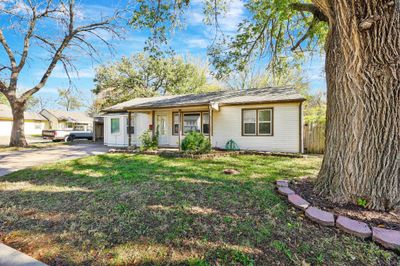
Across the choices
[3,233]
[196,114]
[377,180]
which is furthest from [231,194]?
[196,114]

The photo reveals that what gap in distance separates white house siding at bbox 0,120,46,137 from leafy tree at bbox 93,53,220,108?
16.0 meters

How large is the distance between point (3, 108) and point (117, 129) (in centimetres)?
2662

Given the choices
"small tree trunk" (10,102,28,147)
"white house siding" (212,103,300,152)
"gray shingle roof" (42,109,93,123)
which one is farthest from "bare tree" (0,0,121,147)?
"gray shingle roof" (42,109,93,123)

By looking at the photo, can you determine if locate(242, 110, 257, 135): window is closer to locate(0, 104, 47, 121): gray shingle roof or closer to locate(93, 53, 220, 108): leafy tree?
locate(93, 53, 220, 108): leafy tree

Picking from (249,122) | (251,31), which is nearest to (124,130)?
(249,122)

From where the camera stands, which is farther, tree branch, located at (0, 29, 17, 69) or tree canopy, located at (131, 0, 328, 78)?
tree branch, located at (0, 29, 17, 69)

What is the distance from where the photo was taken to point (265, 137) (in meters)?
10.9

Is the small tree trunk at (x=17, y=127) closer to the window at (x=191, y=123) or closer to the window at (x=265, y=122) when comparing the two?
the window at (x=191, y=123)

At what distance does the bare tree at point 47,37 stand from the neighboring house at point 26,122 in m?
20.2

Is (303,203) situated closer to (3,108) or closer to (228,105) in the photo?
(228,105)

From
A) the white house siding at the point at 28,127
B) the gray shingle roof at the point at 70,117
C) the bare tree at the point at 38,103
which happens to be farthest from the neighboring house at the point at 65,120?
the bare tree at the point at 38,103

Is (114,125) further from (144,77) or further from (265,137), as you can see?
(265,137)

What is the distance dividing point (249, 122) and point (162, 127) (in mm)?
5796

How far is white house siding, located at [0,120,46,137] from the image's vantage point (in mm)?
28914
